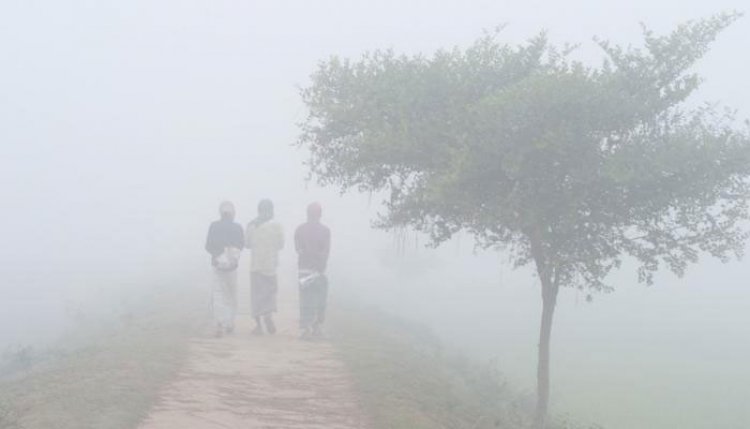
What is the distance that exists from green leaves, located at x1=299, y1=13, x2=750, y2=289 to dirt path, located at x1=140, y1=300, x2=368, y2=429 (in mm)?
3003

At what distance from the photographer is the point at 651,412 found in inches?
1200

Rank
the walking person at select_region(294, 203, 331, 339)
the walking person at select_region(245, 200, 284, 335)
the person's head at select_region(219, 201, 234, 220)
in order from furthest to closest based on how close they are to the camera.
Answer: the walking person at select_region(245, 200, 284, 335) → the walking person at select_region(294, 203, 331, 339) → the person's head at select_region(219, 201, 234, 220)

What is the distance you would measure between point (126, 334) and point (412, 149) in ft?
25.1

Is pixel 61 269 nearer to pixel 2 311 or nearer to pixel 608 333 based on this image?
pixel 2 311

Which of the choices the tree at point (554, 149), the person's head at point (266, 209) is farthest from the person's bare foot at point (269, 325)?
the tree at point (554, 149)

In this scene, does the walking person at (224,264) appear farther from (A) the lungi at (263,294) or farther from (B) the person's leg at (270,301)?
(B) the person's leg at (270,301)

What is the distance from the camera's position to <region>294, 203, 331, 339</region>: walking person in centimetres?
1881

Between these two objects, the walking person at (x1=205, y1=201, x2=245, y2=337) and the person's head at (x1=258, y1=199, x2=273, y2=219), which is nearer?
the walking person at (x1=205, y1=201, x2=245, y2=337)

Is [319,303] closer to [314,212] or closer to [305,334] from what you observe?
[305,334]

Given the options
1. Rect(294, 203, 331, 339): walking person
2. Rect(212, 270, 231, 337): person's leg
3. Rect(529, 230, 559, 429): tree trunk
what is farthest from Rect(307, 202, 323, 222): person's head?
Rect(529, 230, 559, 429): tree trunk

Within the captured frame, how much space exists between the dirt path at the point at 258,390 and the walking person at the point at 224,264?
765 millimetres

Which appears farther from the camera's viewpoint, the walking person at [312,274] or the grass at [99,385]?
the walking person at [312,274]

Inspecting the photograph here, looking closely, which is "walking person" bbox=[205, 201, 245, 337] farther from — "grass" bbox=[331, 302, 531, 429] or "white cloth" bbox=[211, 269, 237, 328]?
"grass" bbox=[331, 302, 531, 429]

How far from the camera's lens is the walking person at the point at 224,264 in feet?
60.4
